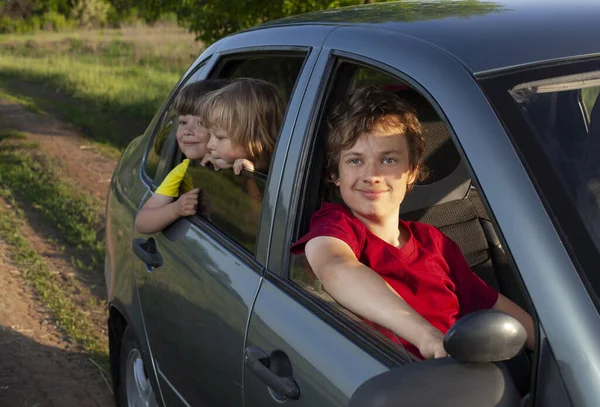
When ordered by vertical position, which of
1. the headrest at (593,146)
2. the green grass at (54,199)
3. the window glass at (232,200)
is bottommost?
the green grass at (54,199)

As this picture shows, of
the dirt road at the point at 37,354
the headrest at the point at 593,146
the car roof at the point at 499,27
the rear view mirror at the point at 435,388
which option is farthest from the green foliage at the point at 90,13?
the rear view mirror at the point at 435,388

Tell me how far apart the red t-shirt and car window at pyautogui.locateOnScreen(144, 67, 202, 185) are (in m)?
1.27

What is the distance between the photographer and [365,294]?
213 centimetres

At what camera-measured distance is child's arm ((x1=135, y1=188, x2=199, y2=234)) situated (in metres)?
3.11

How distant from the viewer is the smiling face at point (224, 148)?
3090 mm

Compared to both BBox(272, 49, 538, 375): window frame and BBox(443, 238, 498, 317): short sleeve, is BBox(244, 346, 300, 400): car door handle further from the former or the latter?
BBox(443, 238, 498, 317): short sleeve

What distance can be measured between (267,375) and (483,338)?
777 millimetres

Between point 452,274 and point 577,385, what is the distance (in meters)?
0.90

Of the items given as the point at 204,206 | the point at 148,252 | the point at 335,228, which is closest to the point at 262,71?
the point at 204,206

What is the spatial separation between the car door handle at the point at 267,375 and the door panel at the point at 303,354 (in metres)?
0.01

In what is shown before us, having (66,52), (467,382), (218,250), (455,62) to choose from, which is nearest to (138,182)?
(218,250)

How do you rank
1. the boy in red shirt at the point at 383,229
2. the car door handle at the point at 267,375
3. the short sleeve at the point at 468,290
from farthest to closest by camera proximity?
the short sleeve at the point at 468,290 → the boy in red shirt at the point at 383,229 → the car door handle at the point at 267,375

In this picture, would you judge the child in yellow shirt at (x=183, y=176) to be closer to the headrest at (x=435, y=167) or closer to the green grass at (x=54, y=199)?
the headrest at (x=435, y=167)

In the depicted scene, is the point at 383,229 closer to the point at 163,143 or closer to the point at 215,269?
the point at 215,269
